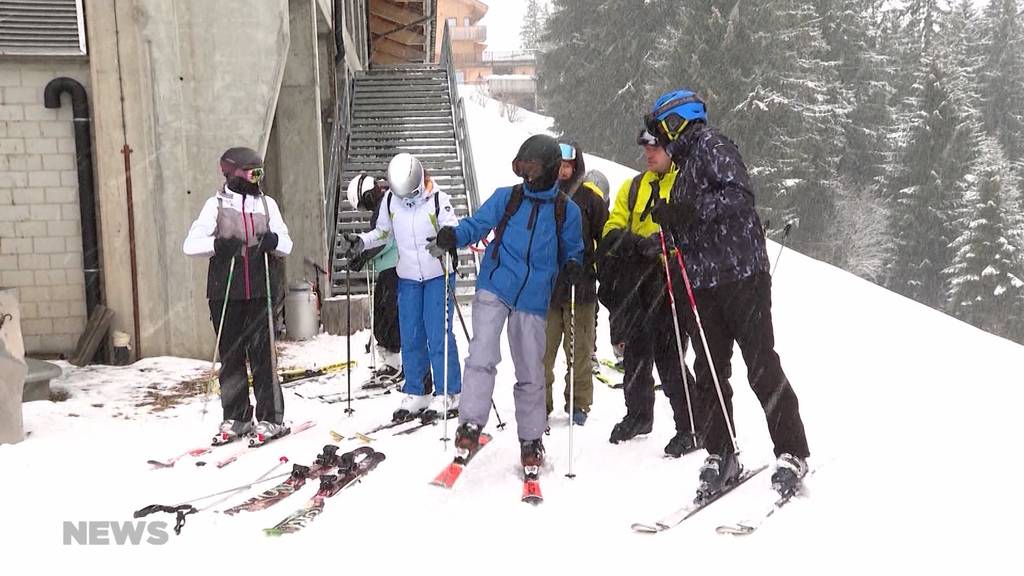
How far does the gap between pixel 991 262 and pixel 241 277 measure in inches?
1377

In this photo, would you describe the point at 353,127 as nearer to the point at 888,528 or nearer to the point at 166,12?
the point at 166,12

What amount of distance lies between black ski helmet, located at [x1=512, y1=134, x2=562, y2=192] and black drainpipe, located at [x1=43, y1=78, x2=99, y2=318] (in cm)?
548

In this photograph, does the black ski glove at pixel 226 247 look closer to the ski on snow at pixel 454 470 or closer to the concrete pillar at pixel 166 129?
the ski on snow at pixel 454 470

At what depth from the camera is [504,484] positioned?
442 cm

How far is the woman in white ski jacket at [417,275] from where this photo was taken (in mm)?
5441

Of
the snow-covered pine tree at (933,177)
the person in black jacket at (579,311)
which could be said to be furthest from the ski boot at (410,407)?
the snow-covered pine tree at (933,177)

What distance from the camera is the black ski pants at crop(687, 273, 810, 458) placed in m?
3.92

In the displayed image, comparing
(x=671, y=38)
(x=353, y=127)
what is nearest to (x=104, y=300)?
(x=353, y=127)

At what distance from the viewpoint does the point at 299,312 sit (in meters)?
9.71

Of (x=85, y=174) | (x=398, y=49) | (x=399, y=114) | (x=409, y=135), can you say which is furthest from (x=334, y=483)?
(x=398, y=49)

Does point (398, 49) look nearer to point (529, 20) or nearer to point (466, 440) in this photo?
point (466, 440)

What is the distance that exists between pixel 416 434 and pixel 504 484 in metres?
1.13

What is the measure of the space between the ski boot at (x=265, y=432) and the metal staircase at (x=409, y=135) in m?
6.11

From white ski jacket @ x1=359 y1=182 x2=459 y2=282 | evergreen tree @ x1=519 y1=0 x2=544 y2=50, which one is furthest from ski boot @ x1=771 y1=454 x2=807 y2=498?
evergreen tree @ x1=519 y1=0 x2=544 y2=50
